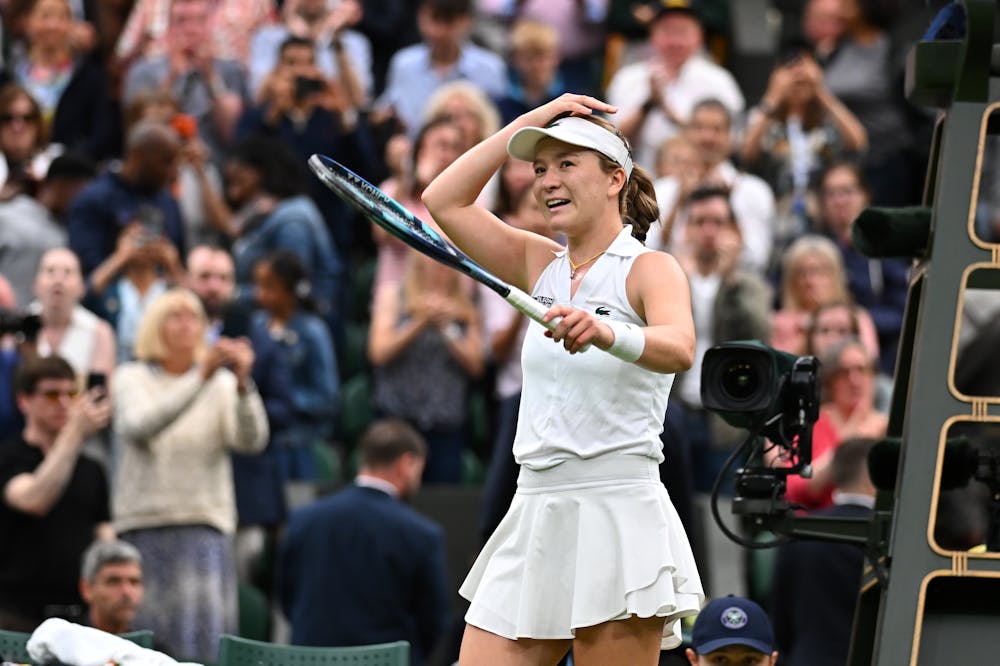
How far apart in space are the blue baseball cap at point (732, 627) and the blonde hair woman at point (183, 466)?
120 inches

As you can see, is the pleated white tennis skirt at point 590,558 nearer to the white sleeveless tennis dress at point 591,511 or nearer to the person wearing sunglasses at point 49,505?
the white sleeveless tennis dress at point 591,511

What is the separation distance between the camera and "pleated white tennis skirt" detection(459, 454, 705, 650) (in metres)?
4.45

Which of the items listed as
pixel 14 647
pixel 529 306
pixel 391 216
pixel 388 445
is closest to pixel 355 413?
pixel 388 445

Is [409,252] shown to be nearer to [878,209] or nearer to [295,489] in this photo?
[295,489]

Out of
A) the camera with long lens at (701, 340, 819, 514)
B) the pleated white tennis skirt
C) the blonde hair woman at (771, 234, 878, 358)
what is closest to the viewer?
the pleated white tennis skirt

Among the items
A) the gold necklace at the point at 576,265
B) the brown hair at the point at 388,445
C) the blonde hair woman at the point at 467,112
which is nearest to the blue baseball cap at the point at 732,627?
the gold necklace at the point at 576,265

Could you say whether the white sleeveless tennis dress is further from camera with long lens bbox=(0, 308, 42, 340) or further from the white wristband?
camera with long lens bbox=(0, 308, 42, 340)

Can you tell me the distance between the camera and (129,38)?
12812mm

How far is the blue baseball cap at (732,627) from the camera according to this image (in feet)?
18.4

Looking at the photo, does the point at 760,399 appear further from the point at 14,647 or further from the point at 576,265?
the point at 14,647

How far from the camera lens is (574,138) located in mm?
4570

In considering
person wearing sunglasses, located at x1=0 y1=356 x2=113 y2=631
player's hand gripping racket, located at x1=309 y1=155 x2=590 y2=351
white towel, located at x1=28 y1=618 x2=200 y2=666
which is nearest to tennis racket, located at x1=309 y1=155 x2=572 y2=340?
player's hand gripping racket, located at x1=309 y1=155 x2=590 y2=351

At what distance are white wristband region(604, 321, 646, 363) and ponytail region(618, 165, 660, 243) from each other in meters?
0.55

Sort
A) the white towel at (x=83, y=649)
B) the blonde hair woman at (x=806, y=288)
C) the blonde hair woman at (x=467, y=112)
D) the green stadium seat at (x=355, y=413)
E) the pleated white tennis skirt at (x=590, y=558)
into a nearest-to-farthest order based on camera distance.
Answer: the pleated white tennis skirt at (x=590, y=558), the white towel at (x=83, y=649), the blonde hair woman at (x=806, y=288), the green stadium seat at (x=355, y=413), the blonde hair woman at (x=467, y=112)
